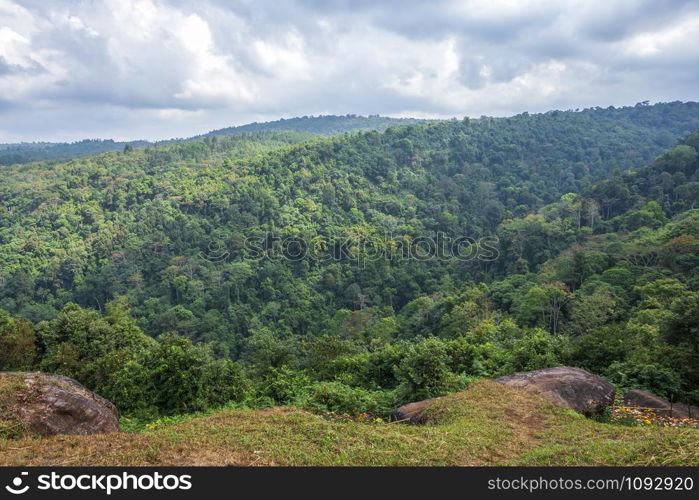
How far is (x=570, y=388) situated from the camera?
9844mm

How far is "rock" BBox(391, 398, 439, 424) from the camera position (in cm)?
903

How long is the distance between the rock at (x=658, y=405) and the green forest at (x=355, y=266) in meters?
0.60

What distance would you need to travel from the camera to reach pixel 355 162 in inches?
4299

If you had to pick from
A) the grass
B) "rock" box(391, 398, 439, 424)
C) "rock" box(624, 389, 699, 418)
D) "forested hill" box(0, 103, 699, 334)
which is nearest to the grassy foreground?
"rock" box(391, 398, 439, 424)

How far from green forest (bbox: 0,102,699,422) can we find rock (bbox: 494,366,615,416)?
6.05 feet

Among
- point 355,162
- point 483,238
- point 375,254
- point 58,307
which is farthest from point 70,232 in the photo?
point 483,238

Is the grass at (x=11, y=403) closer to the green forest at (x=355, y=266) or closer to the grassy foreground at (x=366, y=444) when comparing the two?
the grassy foreground at (x=366, y=444)

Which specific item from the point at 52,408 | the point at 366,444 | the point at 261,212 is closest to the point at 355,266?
the point at 261,212

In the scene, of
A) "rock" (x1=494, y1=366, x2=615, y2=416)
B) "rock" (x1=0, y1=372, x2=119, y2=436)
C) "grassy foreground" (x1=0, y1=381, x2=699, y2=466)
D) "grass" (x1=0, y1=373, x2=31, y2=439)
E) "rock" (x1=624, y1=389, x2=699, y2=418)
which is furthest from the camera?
"rock" (x1=624, y1=389, x2=699, y2=418)

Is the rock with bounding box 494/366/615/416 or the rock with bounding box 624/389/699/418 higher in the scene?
the rock with bounding box 494/366/615/416

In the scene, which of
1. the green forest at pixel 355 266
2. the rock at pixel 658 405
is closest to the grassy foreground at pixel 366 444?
the rock at pixel 658 405

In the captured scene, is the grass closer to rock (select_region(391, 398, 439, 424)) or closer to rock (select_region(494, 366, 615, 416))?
rock (select_region(391, 398, 439, 424))
